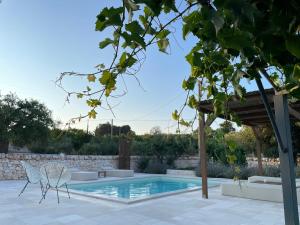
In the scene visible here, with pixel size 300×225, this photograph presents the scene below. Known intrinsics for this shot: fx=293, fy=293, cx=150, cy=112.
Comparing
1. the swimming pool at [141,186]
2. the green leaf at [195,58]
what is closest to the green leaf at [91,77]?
the green leaf at [195,58]

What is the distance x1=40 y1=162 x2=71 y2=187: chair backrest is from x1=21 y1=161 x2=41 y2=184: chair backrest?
0.26 metres

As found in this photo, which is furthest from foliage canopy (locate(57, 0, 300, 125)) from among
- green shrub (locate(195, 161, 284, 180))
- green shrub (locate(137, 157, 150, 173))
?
green shrub (locate(137, 157, 150, 173))

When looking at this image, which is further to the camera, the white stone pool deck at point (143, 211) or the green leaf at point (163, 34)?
the white stone pool deck at point (143, 211)

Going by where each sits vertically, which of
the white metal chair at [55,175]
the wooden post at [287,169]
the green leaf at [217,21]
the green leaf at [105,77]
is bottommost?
the white metal chair at [55,175]

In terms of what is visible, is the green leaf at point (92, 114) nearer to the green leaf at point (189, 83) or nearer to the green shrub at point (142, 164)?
the green leaf at point (189, 83)

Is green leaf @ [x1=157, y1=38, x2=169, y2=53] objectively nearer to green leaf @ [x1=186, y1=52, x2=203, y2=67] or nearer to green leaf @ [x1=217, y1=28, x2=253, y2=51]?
green leaf @ [x1=186, y1=52, x2=203, y2=67]

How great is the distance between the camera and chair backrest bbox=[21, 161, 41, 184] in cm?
782

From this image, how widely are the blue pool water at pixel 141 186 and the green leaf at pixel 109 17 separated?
9774 mm

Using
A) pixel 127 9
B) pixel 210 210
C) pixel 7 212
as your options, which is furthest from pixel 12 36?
pixel 210 210

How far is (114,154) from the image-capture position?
1873cm

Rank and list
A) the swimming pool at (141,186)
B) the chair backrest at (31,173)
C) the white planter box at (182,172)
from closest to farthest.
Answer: the chair backrest at (31,173) → the swimming pool at (141,186) → the white planter box at (182,172)

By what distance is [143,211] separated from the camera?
240 inches

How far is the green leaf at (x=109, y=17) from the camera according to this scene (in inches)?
29.5

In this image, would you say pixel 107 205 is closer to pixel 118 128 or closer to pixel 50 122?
pixel 50 122
